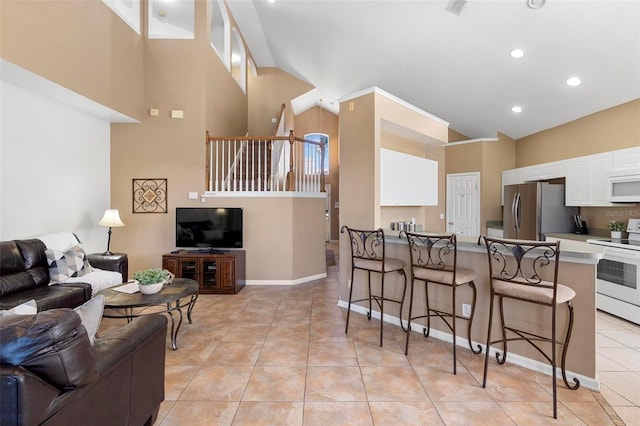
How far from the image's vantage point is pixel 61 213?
4027 mm

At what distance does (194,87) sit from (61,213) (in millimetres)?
2715

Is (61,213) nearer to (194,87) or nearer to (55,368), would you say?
(194,87)

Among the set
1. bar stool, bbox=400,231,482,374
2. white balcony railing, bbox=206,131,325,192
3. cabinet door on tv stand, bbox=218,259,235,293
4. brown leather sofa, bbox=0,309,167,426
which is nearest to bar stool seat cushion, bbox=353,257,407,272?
bar stool, bbox=400,231,482,374

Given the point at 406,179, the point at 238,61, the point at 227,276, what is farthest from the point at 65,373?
the point at 238,61

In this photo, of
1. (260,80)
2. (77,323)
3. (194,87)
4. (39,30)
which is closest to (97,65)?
(39,30)

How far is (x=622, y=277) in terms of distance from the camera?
11.1ft

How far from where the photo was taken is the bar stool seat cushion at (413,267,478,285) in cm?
245

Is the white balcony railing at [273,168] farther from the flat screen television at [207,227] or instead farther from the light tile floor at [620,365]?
the light tile floor at [620,365]

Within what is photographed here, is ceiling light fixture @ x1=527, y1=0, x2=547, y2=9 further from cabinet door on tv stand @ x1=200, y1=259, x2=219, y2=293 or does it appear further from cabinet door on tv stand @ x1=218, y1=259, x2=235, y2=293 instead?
cabinet door on tv stand @ x1=200, y1=259, x2=219, y2=293

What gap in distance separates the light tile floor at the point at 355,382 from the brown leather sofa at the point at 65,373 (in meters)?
0.61

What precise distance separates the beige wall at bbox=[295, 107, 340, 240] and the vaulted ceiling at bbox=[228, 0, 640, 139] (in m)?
3.48

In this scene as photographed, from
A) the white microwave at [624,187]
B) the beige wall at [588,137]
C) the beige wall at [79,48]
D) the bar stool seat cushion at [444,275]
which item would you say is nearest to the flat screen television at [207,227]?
the beige wall at [79,48]

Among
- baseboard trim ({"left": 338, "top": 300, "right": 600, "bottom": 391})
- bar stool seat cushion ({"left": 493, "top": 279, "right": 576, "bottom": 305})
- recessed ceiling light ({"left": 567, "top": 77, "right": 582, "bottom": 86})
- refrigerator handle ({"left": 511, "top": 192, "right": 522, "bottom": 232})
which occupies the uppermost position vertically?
recessed ceiling light ({"left": 567, "top": 77, "right": 582, "bottom": 86})

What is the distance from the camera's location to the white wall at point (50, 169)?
3.33 metres
